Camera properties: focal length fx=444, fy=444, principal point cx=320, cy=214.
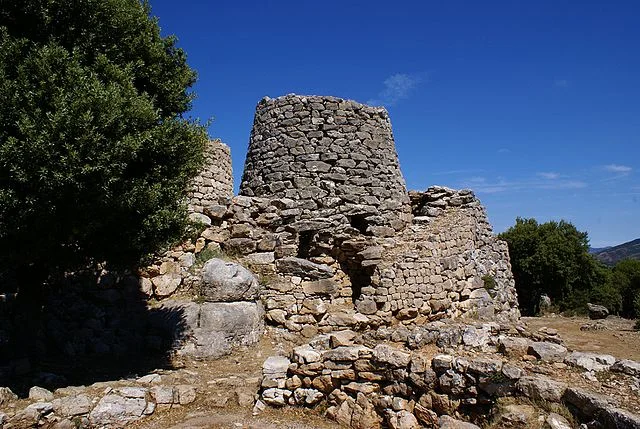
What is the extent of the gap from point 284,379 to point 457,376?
117 inches

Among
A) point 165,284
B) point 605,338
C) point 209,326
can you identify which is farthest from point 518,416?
point 605,338

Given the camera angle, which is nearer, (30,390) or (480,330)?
(30,390)

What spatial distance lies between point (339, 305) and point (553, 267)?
2221 centimetres

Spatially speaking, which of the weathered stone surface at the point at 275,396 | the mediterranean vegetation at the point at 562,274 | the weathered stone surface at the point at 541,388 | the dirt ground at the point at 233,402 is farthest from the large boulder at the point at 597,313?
the weathered stone surface at the point at 275,396

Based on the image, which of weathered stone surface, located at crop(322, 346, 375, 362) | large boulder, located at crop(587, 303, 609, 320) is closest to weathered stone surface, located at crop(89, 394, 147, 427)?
weathered stone surface, located at crop(322, 346, 375, 362)

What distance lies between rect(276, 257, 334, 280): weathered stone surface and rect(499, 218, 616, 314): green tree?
20.7 m

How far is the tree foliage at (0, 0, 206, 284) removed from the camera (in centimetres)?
664

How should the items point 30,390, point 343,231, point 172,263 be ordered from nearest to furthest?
1. point 30,390
2. point 172,263
3. point 343,231

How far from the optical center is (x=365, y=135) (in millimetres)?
13359

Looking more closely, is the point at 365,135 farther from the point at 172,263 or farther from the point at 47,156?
the point at 47,156

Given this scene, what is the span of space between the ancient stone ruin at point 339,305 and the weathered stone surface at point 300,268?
1.6 inches

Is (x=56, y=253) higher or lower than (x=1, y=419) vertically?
higher

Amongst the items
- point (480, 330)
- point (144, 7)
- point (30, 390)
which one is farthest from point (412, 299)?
point (144, 7)

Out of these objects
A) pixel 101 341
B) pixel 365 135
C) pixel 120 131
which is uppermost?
pixel 365 135
